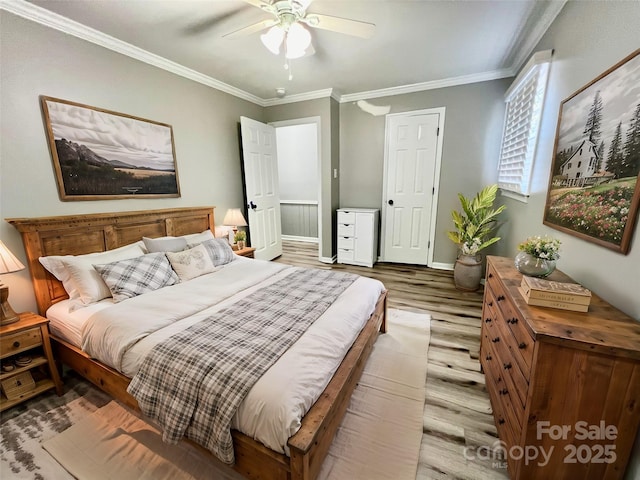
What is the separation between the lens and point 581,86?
4.90 feet

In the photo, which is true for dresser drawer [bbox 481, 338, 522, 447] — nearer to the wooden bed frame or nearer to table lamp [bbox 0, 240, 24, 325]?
the wooden bed frame

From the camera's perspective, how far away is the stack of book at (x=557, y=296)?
3.45 ft

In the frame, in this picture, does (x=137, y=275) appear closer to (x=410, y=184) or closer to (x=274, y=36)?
(x=274, y=36)

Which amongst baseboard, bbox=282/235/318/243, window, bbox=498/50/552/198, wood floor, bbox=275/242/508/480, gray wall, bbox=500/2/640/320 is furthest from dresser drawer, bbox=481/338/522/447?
baseboard, bbox=282/235/318/243

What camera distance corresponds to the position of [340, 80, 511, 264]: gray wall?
330 cm

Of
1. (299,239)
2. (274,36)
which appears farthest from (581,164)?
(299,239)

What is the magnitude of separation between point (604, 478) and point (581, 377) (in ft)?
1.39

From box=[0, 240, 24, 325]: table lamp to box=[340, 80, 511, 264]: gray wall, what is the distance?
3791mm

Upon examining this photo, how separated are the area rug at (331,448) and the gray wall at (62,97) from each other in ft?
3.63

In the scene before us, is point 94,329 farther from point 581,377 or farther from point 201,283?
point 581,377

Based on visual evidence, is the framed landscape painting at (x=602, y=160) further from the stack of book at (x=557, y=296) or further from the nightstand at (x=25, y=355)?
the nightstand at (x=25, y=355)

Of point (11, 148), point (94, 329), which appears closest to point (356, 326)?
point (94, 329)

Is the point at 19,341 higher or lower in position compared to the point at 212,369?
lower

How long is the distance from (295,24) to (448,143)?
2.69 metres
